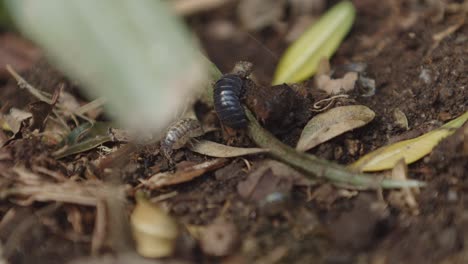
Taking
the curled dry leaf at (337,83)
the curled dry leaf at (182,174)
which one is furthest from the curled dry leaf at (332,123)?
the curled dry leaf at (182,174)

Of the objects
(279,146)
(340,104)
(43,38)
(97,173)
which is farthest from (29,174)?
(340,104)

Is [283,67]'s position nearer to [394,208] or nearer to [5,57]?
[394,208]

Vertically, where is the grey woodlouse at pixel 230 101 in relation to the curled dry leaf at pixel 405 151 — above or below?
above

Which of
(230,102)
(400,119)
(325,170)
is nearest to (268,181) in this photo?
(325,170)

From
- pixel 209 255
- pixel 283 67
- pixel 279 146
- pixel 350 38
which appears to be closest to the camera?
pixel 209 255

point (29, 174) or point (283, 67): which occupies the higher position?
point (29, 174)

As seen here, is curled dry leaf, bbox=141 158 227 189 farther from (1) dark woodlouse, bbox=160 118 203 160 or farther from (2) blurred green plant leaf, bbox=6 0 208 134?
(2) blurred green plant leaf, bbox=6 0 208 134

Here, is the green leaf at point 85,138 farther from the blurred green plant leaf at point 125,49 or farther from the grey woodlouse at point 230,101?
the blurred green plant leaf at point 125,49
